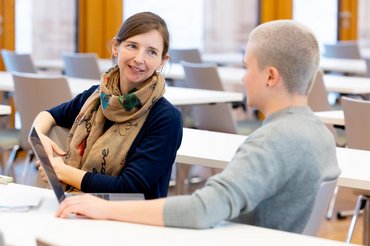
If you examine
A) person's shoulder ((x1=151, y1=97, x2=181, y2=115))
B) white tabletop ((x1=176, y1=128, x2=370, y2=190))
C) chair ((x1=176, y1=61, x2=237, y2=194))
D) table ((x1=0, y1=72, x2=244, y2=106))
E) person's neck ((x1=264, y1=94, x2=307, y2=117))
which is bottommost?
chair ((x1=176, y1=61, x2=237, y2=194))

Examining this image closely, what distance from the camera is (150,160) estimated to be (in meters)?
2.75

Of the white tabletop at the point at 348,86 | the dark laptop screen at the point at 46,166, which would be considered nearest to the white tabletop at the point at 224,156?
the dark laptop screen at the point at 46,166

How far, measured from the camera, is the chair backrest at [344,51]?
902 centimetres

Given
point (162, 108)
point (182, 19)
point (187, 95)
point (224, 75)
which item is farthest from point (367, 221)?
point (182, 19)

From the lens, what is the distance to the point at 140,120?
2.86m

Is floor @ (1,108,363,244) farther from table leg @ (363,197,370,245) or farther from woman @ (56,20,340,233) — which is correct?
woman @ (56,20,340,233)

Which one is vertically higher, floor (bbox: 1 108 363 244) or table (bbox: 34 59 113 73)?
table (bbox: 34 59 113 73)

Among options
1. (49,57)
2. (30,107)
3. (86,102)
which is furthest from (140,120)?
(49,57)

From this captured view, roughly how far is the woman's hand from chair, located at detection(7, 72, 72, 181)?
2.76m

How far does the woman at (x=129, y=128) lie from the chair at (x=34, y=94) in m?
1.91

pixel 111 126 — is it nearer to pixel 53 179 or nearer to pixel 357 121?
pixel 53 179

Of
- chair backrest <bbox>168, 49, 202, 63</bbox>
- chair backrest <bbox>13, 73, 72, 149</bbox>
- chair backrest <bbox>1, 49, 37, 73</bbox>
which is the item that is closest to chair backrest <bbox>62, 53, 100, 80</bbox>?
chair backrest <bbox>1, 49, 37, 73</bbox>

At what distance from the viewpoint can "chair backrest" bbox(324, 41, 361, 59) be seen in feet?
29.6

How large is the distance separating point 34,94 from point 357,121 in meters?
1.87
